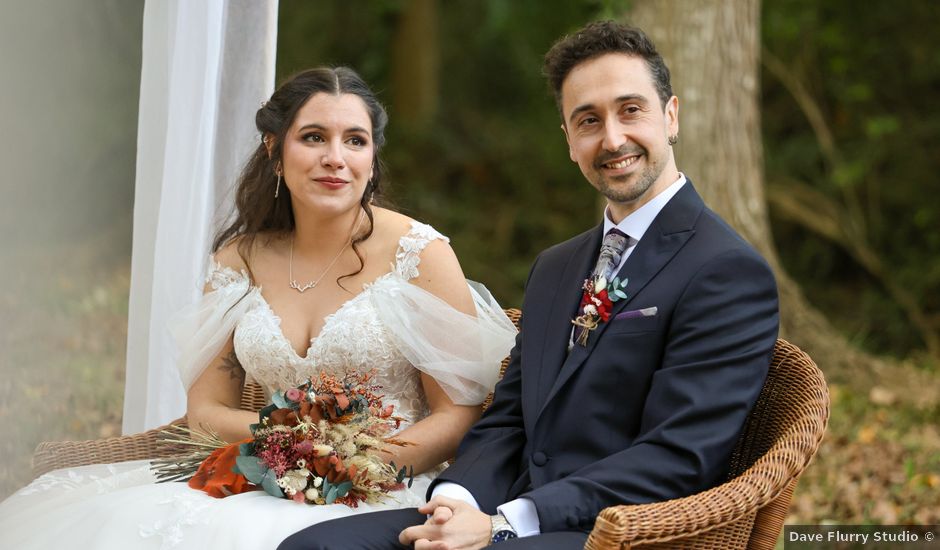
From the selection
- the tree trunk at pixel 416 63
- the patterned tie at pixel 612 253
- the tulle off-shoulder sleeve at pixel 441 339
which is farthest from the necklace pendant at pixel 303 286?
the tree trunk at pixel 416 63

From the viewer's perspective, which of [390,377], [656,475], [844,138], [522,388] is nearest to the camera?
[656,475]

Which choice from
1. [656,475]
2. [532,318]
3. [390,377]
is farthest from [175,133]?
[656,475]

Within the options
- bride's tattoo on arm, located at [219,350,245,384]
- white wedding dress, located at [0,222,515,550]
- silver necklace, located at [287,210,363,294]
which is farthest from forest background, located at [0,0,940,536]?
bride's tattoo on arm, located at [219,350,245,384]

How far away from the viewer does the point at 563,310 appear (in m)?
3.09

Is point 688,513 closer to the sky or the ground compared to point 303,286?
closer to the ground

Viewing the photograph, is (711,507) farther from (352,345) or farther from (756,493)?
(352,345)

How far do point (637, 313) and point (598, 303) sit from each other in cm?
12

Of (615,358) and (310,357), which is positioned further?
(310,357)

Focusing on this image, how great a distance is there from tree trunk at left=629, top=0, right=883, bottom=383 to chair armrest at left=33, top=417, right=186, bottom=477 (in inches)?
138

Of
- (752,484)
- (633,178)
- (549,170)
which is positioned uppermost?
(549,170)

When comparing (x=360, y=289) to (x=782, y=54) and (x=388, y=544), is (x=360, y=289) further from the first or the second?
(x=782, y=54)

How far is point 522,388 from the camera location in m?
3.08

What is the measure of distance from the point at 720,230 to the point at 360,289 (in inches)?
48.7

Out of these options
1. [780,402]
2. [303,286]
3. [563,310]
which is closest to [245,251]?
[303,286]
